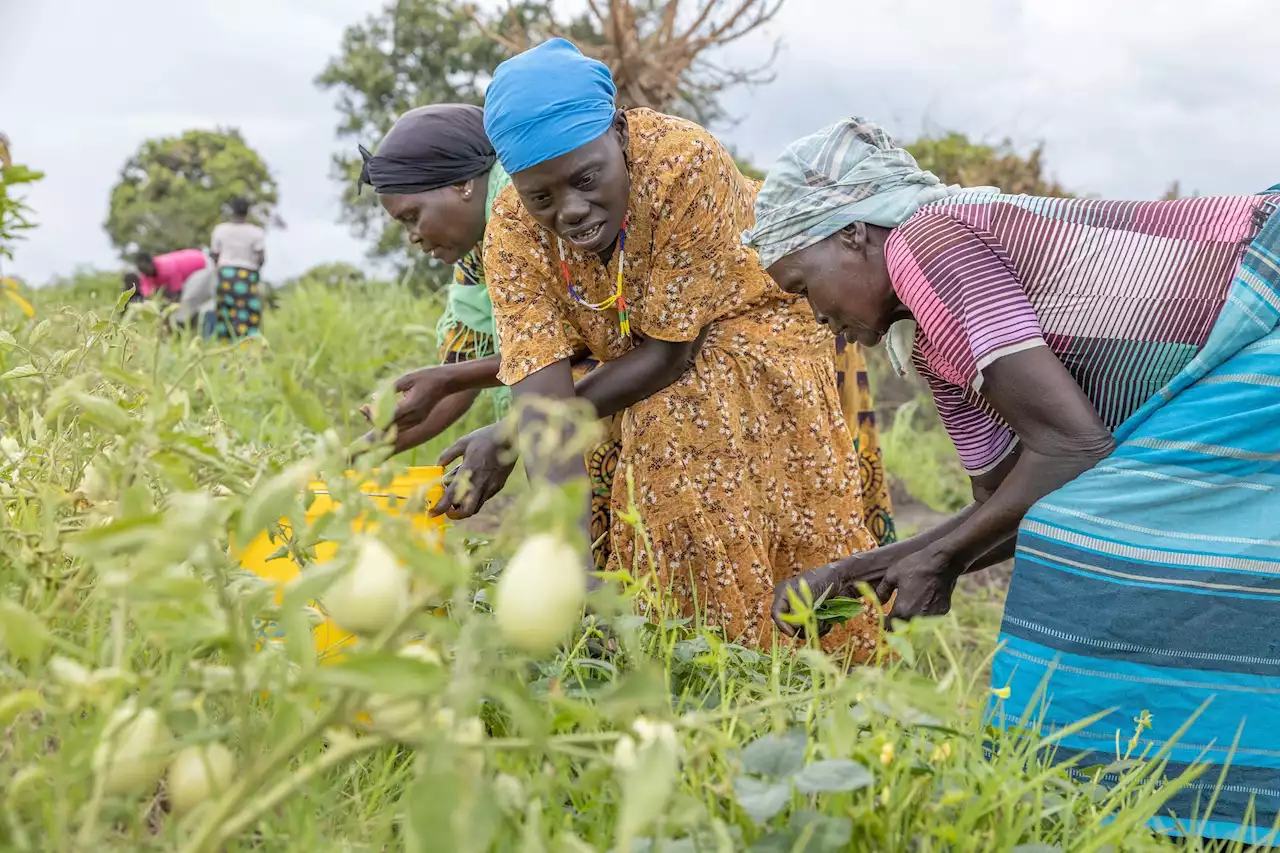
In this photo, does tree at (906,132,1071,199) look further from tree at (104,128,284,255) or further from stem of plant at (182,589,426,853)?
tree at (104,128,284,255)

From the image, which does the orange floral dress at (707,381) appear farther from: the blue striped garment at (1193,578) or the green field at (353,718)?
the green field at (353,718)

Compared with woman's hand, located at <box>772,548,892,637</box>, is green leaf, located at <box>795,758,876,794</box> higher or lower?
higher

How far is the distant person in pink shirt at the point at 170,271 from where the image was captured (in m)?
9.73

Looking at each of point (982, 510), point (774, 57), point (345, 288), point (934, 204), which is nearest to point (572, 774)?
point (982, 510)

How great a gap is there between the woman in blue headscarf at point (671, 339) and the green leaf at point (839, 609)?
0.25 metres

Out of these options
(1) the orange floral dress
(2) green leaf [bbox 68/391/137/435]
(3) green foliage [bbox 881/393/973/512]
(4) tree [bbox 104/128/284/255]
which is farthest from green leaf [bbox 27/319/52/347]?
(4) tree [bbox 104/128/284/255]

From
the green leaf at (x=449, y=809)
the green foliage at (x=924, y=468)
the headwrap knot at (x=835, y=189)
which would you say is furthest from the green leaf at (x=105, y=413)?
the green foliage at (x=924, y=468)

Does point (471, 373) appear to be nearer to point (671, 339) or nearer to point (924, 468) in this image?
point (671, 339)

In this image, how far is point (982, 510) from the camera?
184 centimetres

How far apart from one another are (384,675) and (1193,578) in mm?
1350

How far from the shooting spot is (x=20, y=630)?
0.78 m

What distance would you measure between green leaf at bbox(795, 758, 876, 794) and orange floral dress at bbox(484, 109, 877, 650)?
123 centimetres

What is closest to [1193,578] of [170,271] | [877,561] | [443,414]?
[877,561]

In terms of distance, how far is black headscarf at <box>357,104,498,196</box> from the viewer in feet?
9.22
